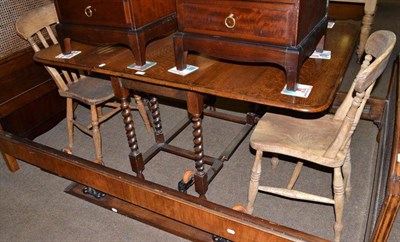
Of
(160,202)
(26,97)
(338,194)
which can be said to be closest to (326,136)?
(338,194)

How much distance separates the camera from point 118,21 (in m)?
1.58

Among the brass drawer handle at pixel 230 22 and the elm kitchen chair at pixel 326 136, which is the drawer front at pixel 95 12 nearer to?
the brass drawer handle at pixel 230 22

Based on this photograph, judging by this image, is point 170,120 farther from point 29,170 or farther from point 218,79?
point 218,79

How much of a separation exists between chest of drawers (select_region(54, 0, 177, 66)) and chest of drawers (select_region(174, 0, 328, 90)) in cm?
21

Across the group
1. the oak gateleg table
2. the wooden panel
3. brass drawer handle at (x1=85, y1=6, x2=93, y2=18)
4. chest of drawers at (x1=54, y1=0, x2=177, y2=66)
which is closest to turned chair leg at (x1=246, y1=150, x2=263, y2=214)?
the oak gateleg table

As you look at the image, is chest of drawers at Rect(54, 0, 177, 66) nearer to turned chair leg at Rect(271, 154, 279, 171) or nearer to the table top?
the table top

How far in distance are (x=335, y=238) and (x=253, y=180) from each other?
448 millimetres

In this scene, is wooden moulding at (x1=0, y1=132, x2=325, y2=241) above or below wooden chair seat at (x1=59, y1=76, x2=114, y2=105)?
below

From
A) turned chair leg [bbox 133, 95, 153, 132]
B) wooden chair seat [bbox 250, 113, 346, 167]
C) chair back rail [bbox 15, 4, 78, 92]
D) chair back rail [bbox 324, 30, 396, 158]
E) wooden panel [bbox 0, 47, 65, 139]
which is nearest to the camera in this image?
chair back rail [bbox 324, 30, 396, 158]

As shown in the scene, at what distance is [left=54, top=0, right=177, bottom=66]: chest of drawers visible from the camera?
1559mm

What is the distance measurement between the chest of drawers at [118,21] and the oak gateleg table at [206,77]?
102 mm

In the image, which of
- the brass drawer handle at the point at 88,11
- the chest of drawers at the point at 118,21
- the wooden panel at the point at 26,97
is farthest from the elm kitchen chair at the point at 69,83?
the brass drawer handle at the point at 88,11

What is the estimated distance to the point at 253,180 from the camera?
170 cm

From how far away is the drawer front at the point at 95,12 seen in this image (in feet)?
5.08
